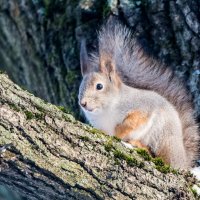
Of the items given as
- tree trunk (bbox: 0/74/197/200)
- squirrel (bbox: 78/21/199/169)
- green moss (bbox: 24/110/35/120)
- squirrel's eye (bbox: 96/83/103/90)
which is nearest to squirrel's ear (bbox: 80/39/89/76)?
squirrel (bbox: 78/21/199/169)

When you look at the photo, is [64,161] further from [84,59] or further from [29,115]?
[84,59]

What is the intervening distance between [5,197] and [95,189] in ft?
6.50

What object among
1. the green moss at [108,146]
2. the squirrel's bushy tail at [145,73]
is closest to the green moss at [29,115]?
the green moss at [108,146]

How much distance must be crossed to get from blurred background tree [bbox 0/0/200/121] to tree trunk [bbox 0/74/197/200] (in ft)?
2.85

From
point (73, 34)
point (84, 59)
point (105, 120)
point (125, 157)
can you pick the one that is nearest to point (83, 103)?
point (105, 120)

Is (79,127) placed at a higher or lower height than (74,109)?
lower

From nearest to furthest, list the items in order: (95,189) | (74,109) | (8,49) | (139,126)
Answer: (95,189)
(139,126)
(74,109)
(8,49)

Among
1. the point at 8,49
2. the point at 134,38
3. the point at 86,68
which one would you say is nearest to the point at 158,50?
the point at 134,38

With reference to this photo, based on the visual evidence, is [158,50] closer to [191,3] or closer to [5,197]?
[191,3]

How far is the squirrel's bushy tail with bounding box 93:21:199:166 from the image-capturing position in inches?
137

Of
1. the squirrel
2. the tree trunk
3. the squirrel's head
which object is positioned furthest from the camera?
the squirrel's head

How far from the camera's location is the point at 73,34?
12.9 ft

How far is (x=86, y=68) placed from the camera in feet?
11.9

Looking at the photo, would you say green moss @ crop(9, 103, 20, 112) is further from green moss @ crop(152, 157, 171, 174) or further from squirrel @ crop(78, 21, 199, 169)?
squirrel @ crop(78, 21, 199, 169)
